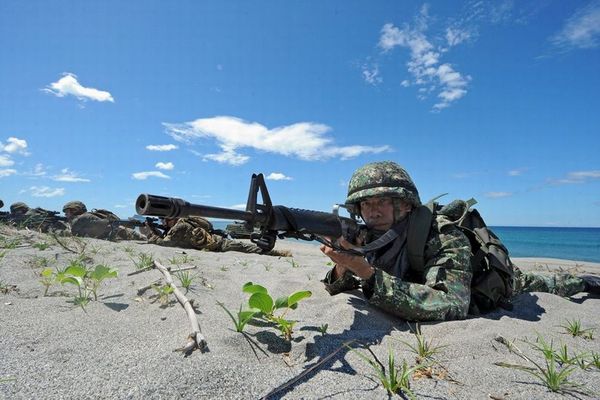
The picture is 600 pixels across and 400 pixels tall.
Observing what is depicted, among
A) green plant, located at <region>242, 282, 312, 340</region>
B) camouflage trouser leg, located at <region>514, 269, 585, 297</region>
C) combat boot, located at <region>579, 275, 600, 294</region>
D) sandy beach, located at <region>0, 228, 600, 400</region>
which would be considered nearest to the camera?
sandy beach, located at <region>0, 228, 600, 400</region>

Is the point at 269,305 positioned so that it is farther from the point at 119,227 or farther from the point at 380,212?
the point at 119,227

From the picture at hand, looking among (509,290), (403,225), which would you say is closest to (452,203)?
(403,225)

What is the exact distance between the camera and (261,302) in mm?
2234

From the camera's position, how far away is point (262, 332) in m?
2.22

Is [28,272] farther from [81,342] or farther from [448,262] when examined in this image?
[448,262]

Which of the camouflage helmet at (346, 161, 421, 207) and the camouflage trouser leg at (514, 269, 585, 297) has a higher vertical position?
the camouflage helmet at (346, 161, 421, 207)

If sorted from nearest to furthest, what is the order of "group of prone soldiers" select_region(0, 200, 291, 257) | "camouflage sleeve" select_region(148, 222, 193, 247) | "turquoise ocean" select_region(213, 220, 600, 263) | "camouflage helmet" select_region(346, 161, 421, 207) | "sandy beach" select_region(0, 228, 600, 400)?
"sandy beach" select_region(0, 228, 600, 400) < "camouflage helmet" select_region(346, 161, 421, 207) < "camouflage sleeve" select_region(148, 222, 193, 247) < "group of prone soldiers" select_region(0, 200, 291, 257) < "turquoise ocean" select_region(213, 220, 600, 263)

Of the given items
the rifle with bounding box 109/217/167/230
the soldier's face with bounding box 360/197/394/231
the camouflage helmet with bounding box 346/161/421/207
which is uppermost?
the camouflage helmet with bounding box 346/161/421/207

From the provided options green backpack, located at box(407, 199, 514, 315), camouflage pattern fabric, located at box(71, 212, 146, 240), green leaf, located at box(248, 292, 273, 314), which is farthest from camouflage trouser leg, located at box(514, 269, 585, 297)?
camouflage pattern fabric, located at box(71, 212, 146, 240)

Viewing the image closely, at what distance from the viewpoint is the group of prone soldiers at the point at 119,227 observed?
828cm

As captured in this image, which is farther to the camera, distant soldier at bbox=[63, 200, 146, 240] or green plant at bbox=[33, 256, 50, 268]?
distant soldier at bbox=[63, 200, 146, 240]

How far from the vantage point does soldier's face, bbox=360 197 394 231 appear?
3.59m

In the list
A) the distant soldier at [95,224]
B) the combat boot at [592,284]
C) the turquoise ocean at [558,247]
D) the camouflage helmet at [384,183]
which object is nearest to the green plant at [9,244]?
the distant soldier at [95,224]

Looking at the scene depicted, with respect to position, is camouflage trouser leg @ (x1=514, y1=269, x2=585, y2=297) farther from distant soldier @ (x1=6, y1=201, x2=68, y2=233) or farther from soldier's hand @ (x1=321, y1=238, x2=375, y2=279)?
distant soldier @ (x1=6, y1=201, x2=68, y2=233)
